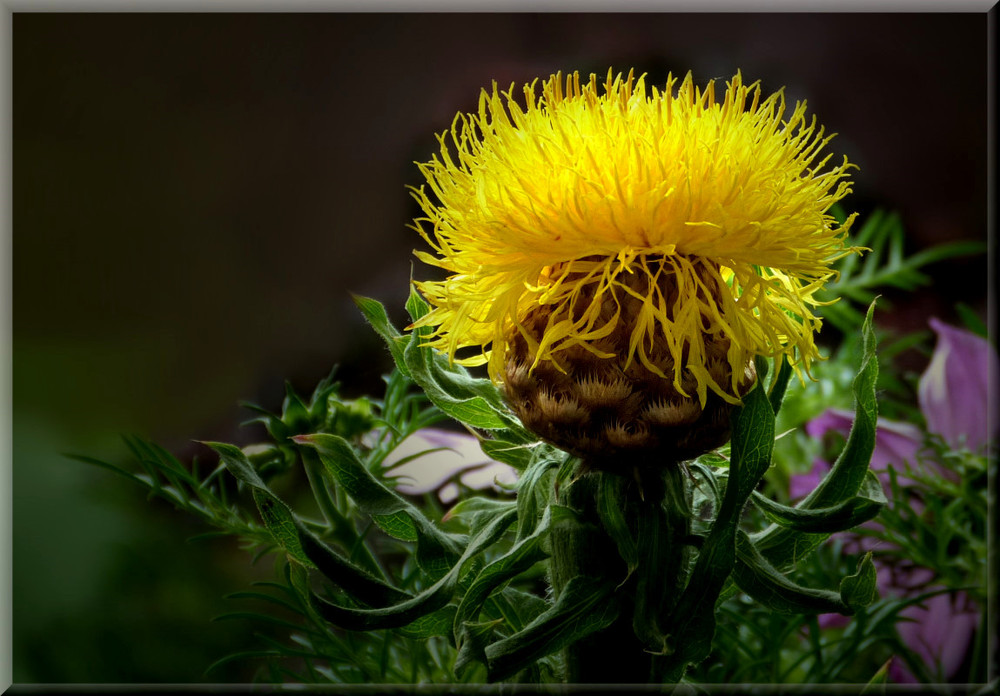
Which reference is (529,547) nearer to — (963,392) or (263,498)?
(263,498)

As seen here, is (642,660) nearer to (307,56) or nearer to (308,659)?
(308,659)

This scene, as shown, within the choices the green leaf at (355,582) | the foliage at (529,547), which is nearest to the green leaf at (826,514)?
the foliage at (529,547)

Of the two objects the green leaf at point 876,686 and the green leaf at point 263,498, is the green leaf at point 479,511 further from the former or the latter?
the green leaf at point 876,686

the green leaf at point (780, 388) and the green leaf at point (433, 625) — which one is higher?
the green leaf at point (780, 388)

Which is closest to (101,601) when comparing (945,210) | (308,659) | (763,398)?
(308,659)

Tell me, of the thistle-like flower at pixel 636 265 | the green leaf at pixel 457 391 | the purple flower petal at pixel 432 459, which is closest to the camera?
the thistle-like flower at pixel 636 265

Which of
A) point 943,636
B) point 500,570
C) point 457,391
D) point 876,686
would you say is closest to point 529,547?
point 500,570

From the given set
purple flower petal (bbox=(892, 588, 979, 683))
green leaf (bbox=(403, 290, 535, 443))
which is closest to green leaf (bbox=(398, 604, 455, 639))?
green leaf (bbox=(403, 290, 535, 443))

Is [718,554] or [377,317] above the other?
[377,317]
